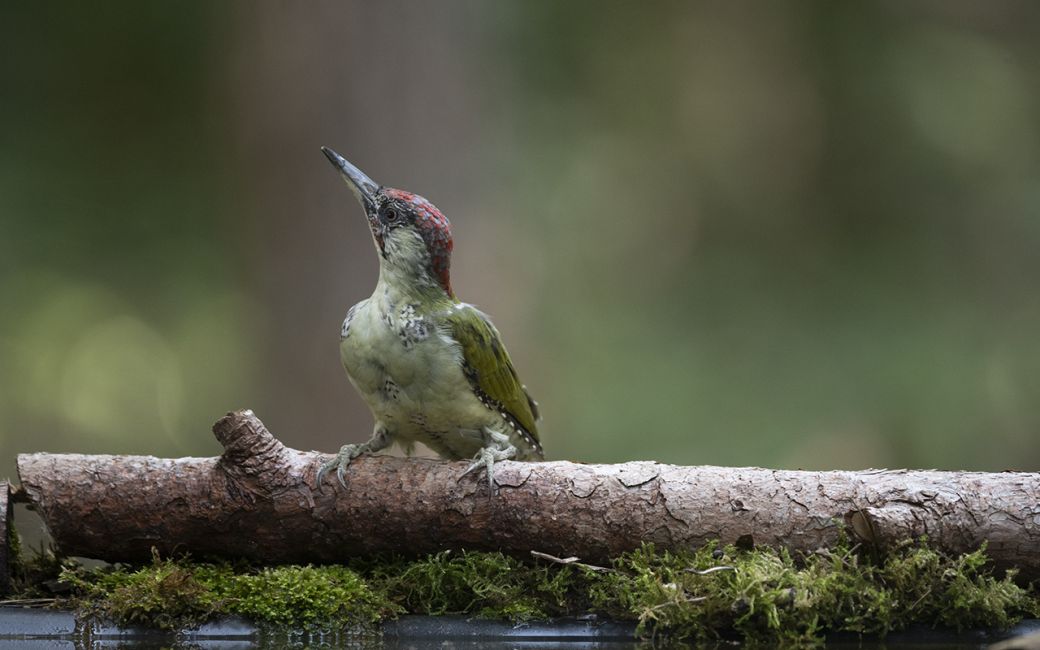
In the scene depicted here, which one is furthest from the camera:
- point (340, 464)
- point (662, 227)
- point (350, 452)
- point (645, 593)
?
point (662, 227)

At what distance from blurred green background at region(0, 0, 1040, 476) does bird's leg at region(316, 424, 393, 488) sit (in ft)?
11.8

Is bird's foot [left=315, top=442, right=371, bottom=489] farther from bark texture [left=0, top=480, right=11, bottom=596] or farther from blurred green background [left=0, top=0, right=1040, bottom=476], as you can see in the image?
blurred green background [left=0, top=0, right=1040, bottom=476]

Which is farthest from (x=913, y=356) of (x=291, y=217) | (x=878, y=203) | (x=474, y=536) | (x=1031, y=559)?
(x=474, y=536)

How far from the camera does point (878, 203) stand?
962 cm

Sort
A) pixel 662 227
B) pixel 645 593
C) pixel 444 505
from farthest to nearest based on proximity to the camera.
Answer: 1. pixel 662 227
2. pixel 444 505
3. pixel 645 593

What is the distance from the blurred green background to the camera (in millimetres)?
8688

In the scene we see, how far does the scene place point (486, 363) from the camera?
4.01 m

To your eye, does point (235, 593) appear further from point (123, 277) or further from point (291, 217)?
point (123, 277)

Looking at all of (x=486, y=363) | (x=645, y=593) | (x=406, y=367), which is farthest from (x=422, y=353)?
(x=645, y=593)

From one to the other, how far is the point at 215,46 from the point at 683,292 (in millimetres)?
4755

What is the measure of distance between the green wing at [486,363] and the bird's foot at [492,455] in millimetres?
164

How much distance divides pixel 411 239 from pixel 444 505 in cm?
116

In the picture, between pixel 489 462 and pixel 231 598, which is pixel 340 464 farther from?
pixel 231 598

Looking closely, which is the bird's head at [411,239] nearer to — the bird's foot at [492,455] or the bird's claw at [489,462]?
the bird's foot at [492,455]
